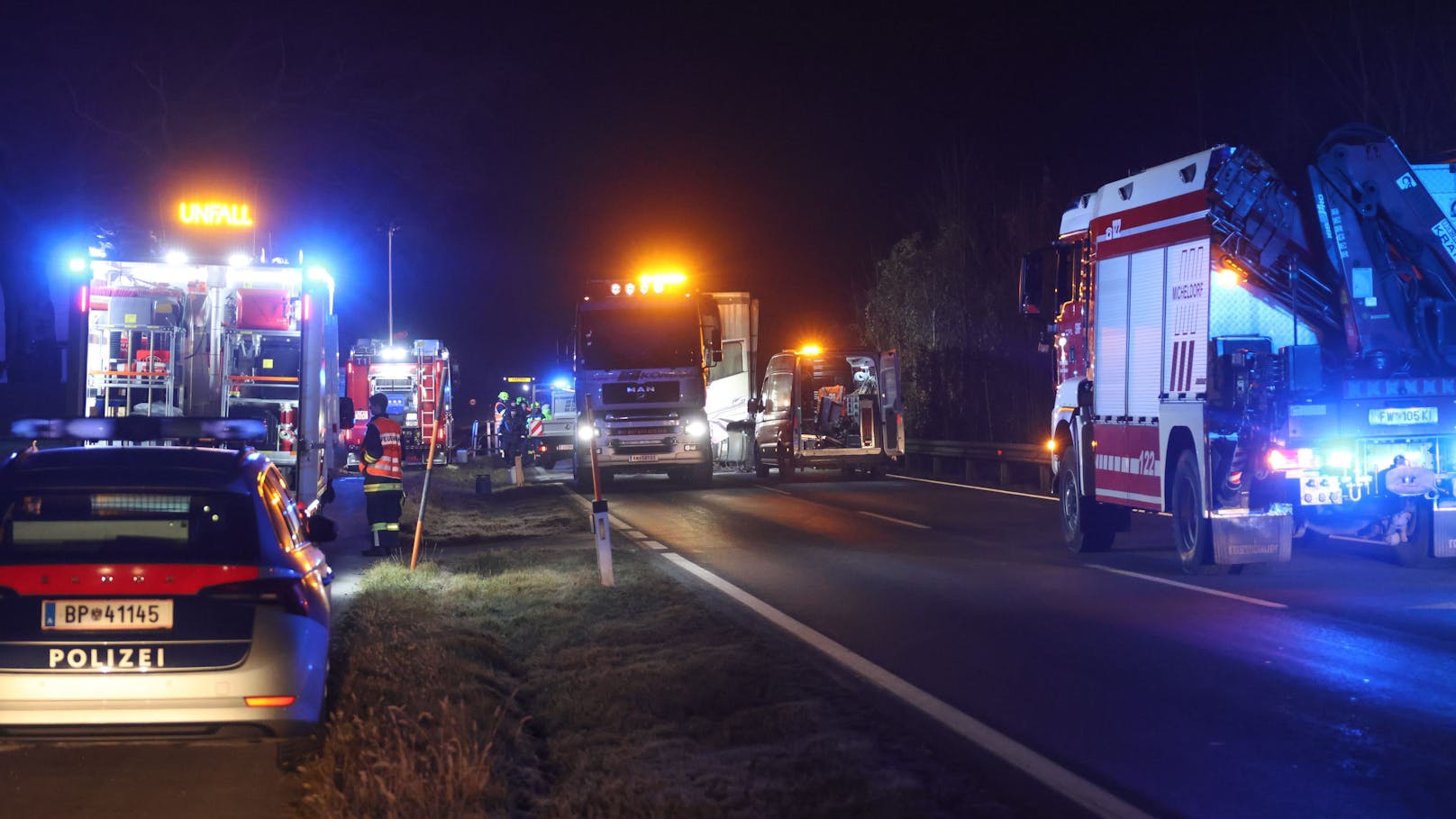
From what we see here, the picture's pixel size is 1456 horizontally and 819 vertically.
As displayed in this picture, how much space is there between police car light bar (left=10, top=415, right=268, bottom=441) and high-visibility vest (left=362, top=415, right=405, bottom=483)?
21.9 ft

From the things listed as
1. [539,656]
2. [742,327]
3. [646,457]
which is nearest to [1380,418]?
[539,656]

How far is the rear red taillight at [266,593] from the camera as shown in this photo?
6305 millimetres

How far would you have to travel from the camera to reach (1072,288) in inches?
643

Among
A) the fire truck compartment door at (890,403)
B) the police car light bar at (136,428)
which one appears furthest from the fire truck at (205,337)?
the fire truck compartment door at (890,403)

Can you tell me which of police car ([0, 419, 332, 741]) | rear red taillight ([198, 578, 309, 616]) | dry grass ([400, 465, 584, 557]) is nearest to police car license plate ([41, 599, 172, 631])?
police car ([0, 419, 332, 741])

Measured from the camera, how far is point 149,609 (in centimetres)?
618

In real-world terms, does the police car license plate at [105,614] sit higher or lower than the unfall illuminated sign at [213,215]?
lower

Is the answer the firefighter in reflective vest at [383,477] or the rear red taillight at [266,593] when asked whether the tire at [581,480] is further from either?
the rear red taillight at [266,593]

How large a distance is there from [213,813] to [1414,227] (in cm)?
1061

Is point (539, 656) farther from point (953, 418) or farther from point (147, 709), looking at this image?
point (953, 418)

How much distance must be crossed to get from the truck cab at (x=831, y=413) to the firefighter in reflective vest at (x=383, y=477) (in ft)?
47.2

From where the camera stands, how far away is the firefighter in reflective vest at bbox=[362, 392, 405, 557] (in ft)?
52.1

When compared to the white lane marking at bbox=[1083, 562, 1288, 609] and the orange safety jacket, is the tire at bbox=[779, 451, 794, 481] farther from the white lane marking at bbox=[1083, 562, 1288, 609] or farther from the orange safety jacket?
the white lane marking at bbox=[1083, 562, 1288, 609]

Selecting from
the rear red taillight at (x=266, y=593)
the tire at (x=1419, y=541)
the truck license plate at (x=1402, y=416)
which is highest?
Answer: the truck license plate at (x=1402, y=416)
